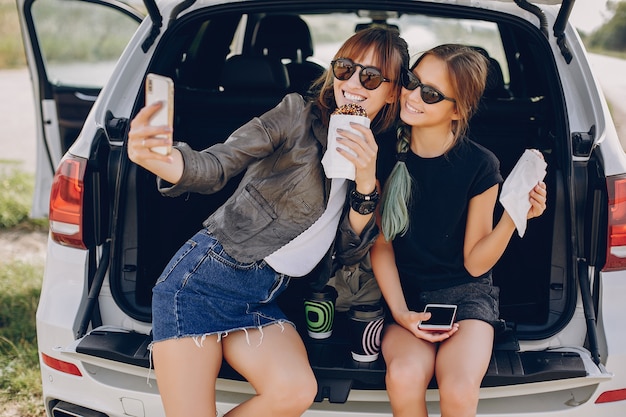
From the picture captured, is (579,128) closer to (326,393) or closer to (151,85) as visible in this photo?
(326,393)

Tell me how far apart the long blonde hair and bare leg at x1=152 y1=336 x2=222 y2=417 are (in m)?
0.62

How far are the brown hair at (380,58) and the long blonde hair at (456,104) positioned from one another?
0.08 meters

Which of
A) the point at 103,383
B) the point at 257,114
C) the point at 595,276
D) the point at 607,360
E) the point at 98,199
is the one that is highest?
the point at 257,114

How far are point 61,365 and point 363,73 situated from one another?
4.11 feet

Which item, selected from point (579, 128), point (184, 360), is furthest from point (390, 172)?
point (184, 360)

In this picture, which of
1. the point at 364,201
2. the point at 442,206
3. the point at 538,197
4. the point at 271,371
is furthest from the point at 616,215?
the point at 271,371

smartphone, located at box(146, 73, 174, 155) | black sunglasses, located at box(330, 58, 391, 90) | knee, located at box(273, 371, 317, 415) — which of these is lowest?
knee, located at box(273, 371, 317, 415)

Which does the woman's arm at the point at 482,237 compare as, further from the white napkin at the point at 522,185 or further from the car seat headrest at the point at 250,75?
the car seat headrest at the point at 250,75

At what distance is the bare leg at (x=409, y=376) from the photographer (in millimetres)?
1945

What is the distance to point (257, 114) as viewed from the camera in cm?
300

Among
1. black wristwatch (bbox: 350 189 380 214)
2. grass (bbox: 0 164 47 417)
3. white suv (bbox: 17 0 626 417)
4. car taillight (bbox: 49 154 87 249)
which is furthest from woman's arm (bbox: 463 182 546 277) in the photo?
grass (bbox: 0 164 47 417)

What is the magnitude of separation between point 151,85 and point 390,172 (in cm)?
80

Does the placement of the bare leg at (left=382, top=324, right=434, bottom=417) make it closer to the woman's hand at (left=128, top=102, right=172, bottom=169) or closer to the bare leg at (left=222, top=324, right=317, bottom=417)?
the bare leg at (left=222, top=324, right=317, bottom=417)

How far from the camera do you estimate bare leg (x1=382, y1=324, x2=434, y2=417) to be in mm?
1945
